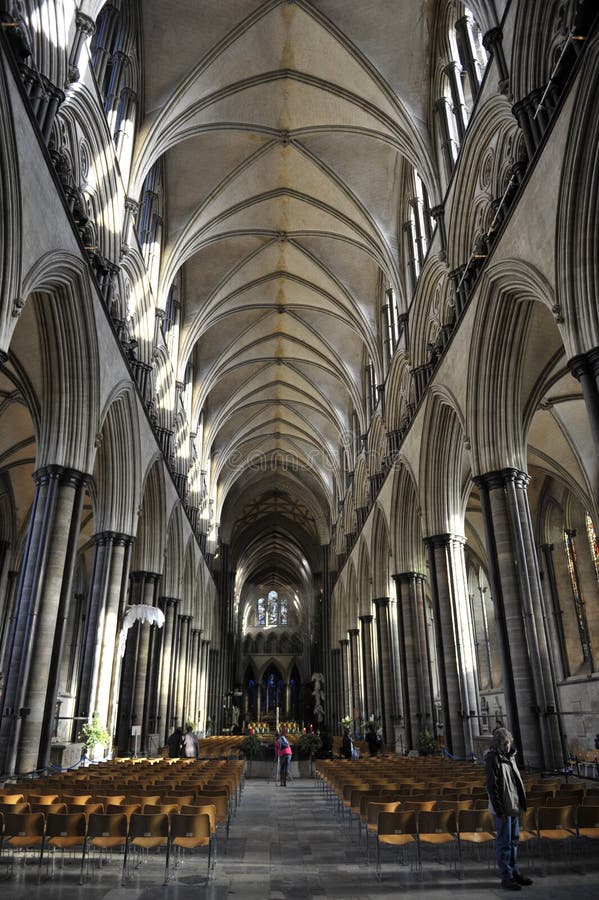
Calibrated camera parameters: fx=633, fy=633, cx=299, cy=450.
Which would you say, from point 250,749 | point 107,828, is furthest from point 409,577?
point 107,828

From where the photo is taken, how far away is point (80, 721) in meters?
12.7

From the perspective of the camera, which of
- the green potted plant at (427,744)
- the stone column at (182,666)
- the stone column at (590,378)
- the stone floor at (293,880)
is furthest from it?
the stone column at (182,666)

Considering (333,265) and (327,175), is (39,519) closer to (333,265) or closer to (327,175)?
(327,175)

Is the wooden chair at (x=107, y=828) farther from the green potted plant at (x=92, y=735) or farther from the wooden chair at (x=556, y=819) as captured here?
the green potted plant at (x=92, y=735)

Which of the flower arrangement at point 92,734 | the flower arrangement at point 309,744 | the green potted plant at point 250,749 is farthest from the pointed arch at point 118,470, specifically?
the flower arrangement at point 309,744

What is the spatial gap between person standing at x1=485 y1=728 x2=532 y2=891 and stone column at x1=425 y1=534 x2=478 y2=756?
8.82 m

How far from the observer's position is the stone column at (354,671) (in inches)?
1131

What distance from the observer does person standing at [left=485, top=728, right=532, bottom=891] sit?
15.9 ft

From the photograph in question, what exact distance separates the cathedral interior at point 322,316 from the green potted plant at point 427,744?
1.41 metres

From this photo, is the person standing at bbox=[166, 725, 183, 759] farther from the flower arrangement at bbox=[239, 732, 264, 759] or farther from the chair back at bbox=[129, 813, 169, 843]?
the chair back at bbox=[129, 813, 169, 843]

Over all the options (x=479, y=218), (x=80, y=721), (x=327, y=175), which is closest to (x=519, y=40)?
(x=479, y=218)

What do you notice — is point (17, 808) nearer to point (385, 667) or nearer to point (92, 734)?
point (92, 734)

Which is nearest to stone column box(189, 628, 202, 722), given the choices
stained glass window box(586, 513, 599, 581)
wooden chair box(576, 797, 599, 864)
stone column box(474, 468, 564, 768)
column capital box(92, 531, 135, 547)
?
column capital box(92, 531, 135, 547)

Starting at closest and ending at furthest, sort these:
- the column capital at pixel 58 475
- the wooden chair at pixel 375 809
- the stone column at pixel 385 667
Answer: the wooden chair at pixel 375 809, the column capital at pixel 58 475, the stone column at pixel 385 667
